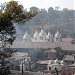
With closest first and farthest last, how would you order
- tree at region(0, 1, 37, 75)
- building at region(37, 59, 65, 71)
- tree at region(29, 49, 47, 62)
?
tree at region(0, 1, 37, 75)
building at region(37, 59, 65, 71)
tree at region(29, 49, 47, 62)

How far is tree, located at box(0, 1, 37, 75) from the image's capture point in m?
1.56

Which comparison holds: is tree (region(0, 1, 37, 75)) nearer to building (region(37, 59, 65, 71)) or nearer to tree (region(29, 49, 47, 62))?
building (region(37, 59, 65, 71))

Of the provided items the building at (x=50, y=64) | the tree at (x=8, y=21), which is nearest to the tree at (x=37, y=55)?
the building at (x=50, y=64)

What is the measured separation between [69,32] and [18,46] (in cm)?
687

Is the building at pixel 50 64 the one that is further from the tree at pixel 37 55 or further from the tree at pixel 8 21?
the tree at pixel 8 21

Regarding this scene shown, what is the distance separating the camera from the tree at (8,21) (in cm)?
156

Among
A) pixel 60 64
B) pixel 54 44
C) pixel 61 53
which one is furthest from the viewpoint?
pixel 54 44

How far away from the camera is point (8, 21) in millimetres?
1574

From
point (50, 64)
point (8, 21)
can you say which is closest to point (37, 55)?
point (50, 64)

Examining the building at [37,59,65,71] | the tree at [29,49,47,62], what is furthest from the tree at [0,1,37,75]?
the tree at [29,49,47,62]

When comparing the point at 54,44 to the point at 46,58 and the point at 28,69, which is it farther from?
the point at 28,69

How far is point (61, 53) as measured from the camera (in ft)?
33.9

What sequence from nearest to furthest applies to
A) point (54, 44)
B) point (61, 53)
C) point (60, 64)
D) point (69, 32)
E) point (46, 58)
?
point (60, 64) → point (46, 58) → point (61, 53) → point (54, 44) → point (69, 32)

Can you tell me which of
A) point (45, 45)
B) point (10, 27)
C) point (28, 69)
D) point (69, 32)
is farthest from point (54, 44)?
point (10, 27)
